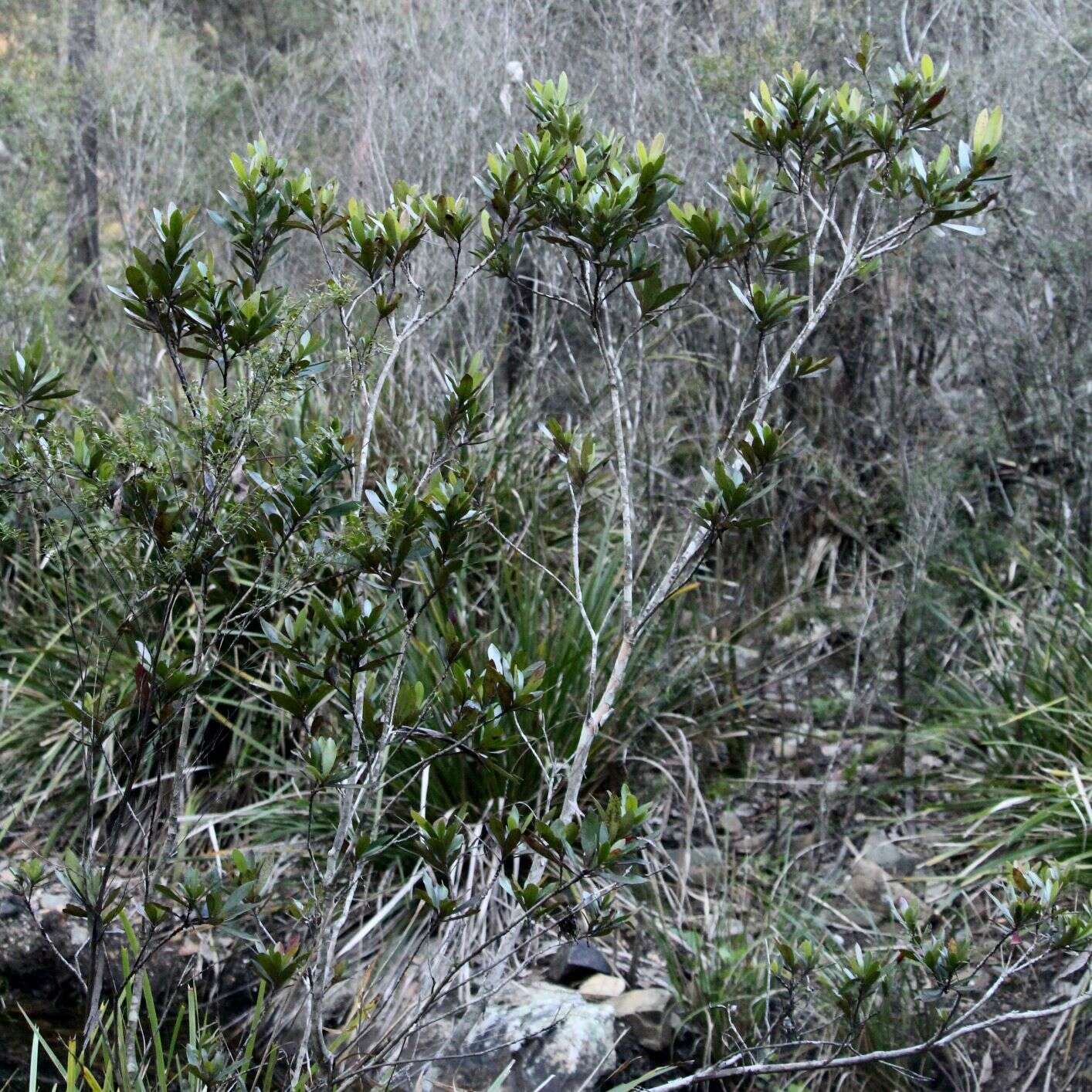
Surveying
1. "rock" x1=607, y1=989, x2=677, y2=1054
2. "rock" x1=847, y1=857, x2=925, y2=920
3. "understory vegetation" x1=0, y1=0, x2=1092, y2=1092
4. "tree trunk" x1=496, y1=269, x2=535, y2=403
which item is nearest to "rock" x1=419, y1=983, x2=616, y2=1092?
"understory vegetation" x1=0, y1=0, x2=1092, y2=1092

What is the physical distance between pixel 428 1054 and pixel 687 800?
1.65 meters

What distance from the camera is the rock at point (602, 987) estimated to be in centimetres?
391

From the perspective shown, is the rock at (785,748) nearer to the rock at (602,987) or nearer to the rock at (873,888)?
the rock at (873,888)

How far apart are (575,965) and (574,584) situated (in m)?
1.39

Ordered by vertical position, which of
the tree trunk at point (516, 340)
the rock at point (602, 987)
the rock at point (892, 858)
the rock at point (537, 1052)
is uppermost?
the tree trunk at point (516, 340)

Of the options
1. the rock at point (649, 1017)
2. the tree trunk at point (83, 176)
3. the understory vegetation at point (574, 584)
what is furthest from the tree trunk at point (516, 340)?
the tree trunk at point (83, 176)

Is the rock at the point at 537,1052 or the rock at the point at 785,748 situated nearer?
the rock at the point at 537,1052

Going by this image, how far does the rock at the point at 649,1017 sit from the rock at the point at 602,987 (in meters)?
0.03

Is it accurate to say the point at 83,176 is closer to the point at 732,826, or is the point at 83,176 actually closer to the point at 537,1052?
the point at 732,826

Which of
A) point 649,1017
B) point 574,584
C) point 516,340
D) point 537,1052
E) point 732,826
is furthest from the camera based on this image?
point 516,340

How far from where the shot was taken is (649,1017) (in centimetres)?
380

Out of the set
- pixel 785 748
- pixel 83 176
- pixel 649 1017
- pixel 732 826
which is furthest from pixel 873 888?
pixel 83 176

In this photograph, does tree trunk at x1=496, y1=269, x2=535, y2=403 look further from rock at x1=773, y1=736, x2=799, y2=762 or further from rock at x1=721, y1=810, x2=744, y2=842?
rock at x1=721, y1=810, x2=744, y2=842

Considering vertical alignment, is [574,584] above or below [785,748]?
above
